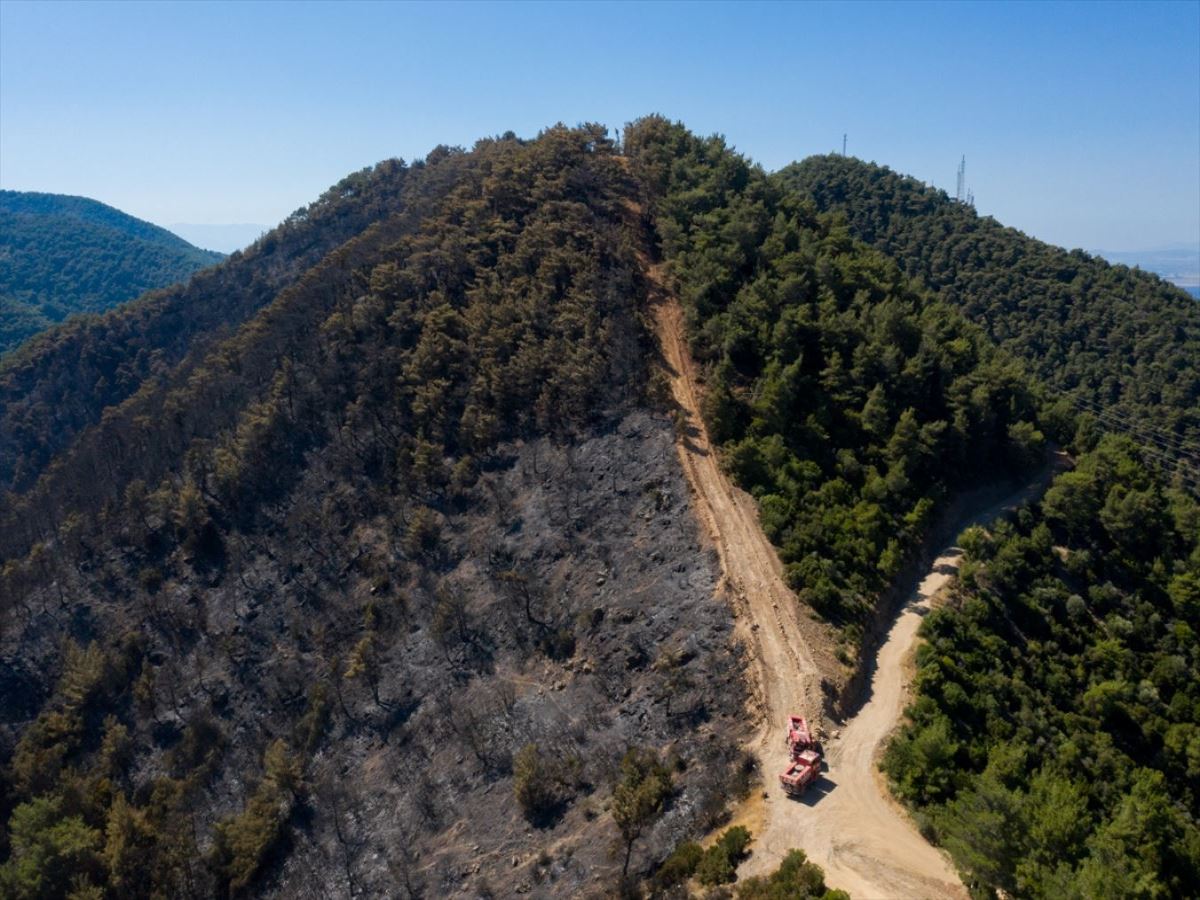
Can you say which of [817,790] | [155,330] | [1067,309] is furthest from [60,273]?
[817,790]

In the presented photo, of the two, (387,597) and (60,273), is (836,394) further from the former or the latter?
(60,273)

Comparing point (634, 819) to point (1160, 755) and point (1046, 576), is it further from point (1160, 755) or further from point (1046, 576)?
point (1046, 576)

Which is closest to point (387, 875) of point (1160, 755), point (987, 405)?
point (1160, 755)

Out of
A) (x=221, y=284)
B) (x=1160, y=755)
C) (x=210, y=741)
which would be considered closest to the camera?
(x=1160, y=755)

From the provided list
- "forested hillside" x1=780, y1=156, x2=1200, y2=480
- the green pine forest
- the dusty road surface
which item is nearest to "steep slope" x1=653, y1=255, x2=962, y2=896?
the dusty road surface

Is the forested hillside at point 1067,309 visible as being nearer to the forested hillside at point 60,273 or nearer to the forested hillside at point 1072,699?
the forested hillside at point 1072,699

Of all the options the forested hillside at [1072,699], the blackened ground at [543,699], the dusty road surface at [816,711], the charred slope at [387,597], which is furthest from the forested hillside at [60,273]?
the forested hillside at [1072,699]
